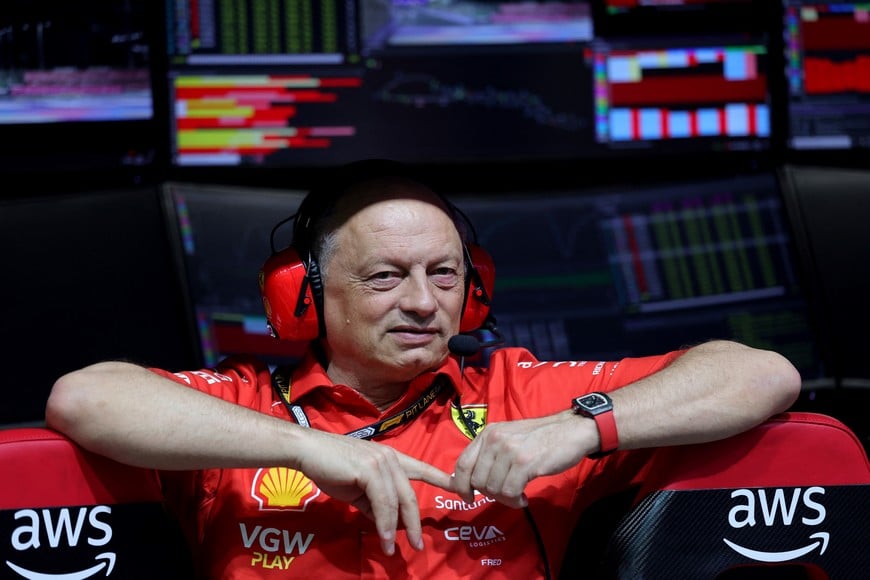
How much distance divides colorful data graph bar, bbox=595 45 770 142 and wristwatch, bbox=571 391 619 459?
1.71 meters

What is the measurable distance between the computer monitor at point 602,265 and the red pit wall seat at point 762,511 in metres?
1.49

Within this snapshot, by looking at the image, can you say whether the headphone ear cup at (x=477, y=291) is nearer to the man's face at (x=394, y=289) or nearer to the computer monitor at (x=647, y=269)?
the man's face at (x=394, y=289)

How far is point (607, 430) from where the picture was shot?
1572 mm

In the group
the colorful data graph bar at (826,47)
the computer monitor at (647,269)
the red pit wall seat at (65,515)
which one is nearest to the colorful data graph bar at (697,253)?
the computer monitor at (647,269)

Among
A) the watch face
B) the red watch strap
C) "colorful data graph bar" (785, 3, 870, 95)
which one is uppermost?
"colorful data graph bar" (785, 3, 870, 95)

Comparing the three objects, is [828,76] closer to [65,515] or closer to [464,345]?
[464,345]

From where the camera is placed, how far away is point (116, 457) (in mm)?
1529

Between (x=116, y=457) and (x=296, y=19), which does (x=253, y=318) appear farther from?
(x=116, y=457)

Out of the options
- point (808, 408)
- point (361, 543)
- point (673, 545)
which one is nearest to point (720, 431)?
point (673, 545)

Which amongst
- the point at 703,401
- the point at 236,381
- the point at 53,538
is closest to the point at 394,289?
the point at 236,381

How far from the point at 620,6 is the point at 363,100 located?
760 mm

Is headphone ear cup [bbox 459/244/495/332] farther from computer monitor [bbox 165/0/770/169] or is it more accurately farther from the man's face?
computer monitor [bbox 165/0/770/169]

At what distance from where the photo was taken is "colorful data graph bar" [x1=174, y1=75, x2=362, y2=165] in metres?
3.06

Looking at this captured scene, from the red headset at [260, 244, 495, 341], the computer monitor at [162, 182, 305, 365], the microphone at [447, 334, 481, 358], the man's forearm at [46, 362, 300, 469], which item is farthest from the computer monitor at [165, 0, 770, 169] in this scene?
the man's forearm at [46, 362, 300, 469]
